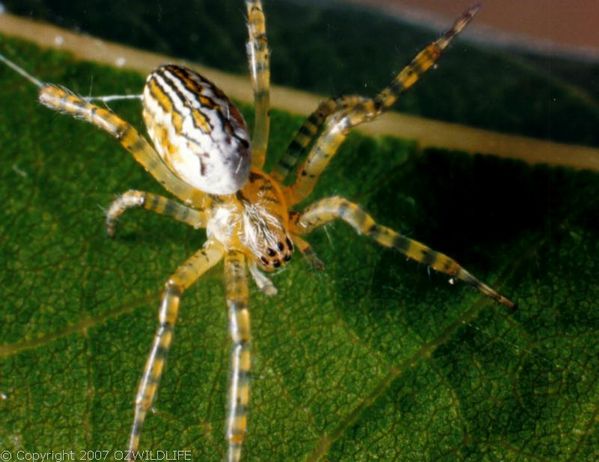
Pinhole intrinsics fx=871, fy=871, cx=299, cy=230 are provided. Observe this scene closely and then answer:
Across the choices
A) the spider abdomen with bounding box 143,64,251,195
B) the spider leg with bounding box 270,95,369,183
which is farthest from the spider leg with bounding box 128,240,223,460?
the spider leg with bounding box 270,95,369,183

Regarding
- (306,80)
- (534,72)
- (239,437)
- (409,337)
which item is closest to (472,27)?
(534,72)

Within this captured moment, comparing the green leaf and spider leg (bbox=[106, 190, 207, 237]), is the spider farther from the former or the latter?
the green leaf

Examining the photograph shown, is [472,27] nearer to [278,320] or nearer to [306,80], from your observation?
[306,80]

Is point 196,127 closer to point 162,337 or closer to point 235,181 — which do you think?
point 235,181

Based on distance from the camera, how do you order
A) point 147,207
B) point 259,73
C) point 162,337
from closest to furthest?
point 162,337
point 147,207
point 259,73

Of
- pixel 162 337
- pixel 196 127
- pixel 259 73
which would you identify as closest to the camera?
pixel 162 337

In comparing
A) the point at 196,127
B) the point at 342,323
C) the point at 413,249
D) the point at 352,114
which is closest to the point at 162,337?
the point at 342,323

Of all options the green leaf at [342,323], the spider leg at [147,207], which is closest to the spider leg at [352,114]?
the green leaf at [342,323]
